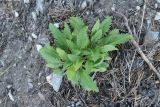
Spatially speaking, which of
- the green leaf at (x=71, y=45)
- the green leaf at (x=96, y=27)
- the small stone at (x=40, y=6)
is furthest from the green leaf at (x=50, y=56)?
the small stone at (x=40, y=6)

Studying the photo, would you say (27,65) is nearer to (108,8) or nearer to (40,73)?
(40,73)

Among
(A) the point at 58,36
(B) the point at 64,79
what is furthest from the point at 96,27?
(B) the point at 64,79

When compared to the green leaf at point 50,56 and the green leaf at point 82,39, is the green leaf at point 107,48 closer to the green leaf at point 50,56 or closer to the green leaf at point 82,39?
the green leaf at point 82,39

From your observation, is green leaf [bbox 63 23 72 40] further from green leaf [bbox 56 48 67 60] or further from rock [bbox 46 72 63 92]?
rock [bbox 46 72 63 92]

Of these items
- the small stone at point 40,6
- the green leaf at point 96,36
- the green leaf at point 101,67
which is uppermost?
the small stone at point 40,6

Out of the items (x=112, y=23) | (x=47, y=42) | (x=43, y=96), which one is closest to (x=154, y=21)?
(x=112, y=23)

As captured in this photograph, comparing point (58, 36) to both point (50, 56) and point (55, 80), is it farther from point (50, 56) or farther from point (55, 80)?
point (55, 80)
